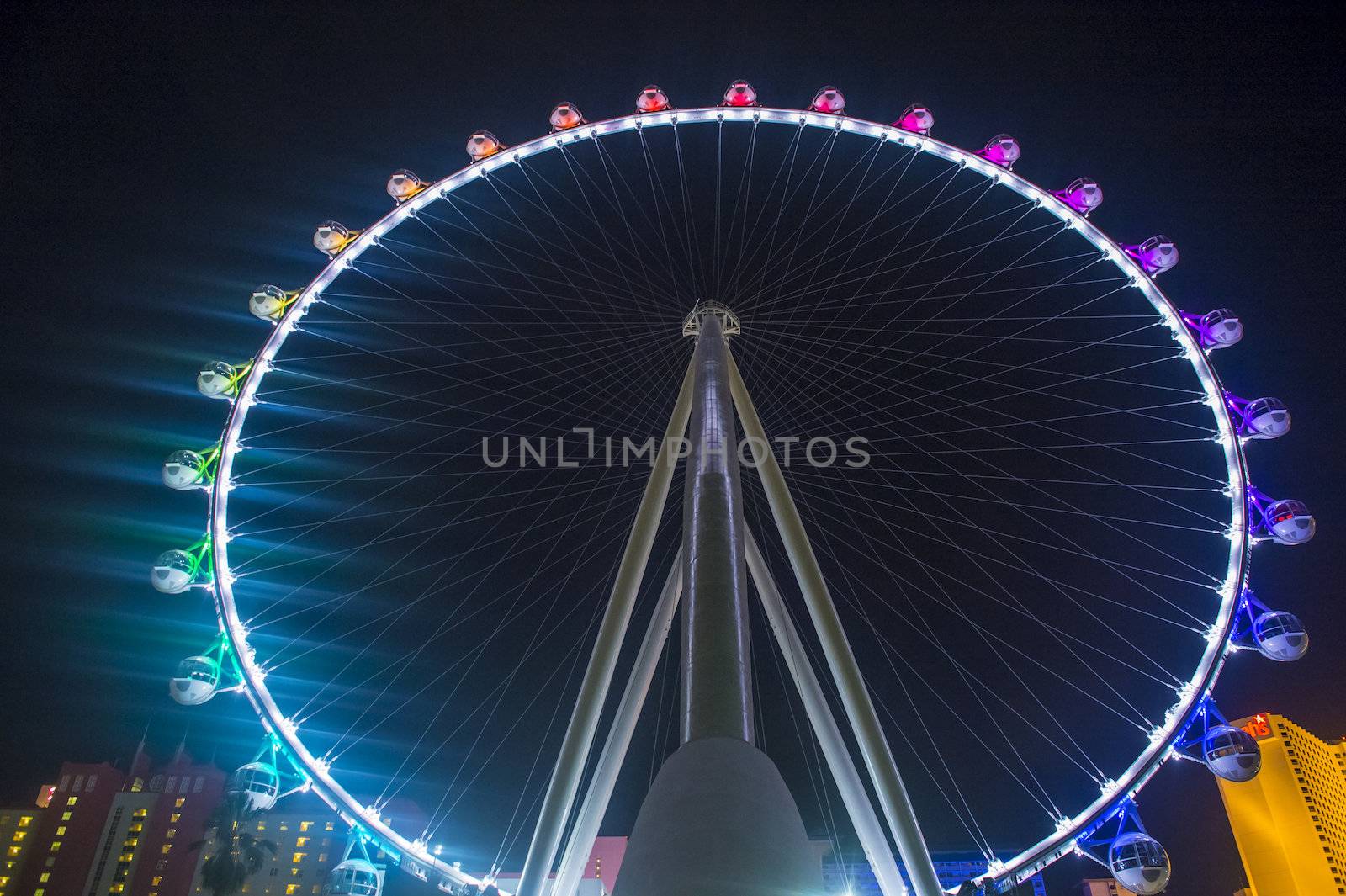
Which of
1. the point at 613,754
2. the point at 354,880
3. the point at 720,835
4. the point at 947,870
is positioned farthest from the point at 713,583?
the point at 947,870

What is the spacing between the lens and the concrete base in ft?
19.7

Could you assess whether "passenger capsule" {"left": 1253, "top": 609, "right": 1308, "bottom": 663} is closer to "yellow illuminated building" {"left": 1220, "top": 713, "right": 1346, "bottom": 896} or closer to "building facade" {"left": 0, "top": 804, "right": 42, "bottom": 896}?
"building facade" {"left": 0, "top": 804, "right": 42, "bottom": 896}

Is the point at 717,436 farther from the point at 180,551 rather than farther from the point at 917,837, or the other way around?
the point at 180,551

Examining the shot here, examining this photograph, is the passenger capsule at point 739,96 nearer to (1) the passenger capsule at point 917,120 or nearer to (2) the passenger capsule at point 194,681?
(1) the passenger capsule at point 917,120

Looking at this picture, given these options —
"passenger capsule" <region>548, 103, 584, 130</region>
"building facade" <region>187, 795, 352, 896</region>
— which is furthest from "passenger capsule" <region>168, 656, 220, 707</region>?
"building facade" <region>187, 795, 352, 896</region>

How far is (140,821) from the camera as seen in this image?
52.2m

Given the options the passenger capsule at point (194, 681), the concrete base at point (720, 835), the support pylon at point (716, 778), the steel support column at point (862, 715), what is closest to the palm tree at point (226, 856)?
the passenger capsule at point (194, 681)

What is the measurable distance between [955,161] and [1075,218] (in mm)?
2736

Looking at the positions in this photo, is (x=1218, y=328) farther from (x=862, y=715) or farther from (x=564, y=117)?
(x=564, y=117)

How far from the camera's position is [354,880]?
14078 millimetres

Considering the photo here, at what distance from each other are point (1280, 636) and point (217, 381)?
19.4 m

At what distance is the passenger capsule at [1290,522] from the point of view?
45.8ft

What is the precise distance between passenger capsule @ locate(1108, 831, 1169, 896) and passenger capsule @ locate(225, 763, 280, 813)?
1425cm

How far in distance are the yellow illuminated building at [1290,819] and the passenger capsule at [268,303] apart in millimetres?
87346
